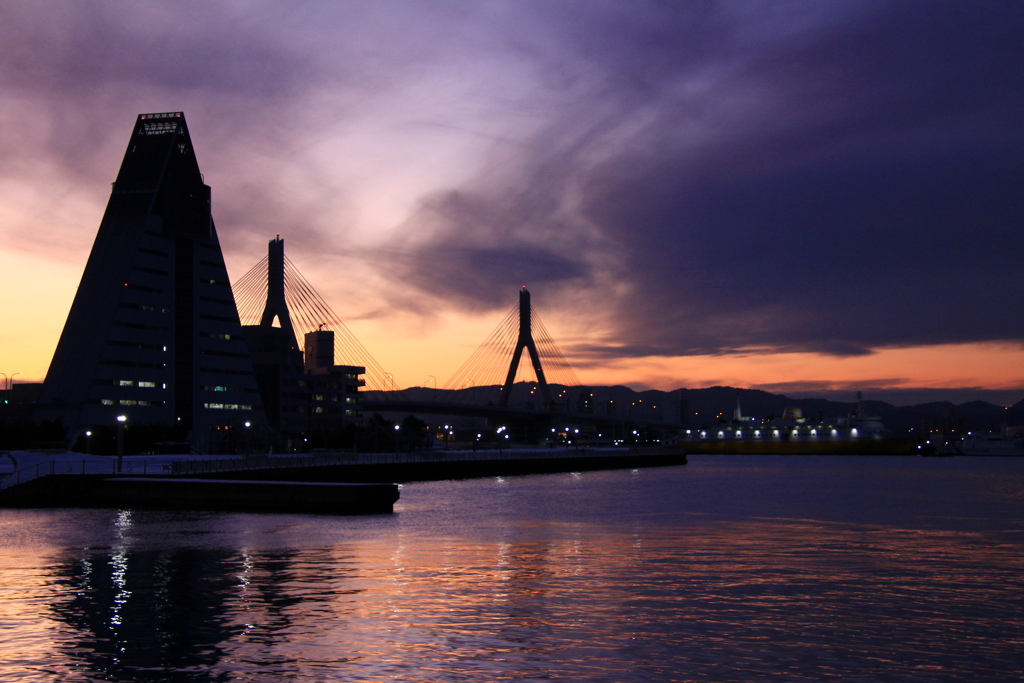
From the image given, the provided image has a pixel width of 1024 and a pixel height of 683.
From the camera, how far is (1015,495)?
63.5 metres

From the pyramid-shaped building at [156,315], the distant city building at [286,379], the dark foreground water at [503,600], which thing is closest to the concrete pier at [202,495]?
the dark foreground water at [503,600]

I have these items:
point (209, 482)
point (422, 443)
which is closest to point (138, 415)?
point (422, 443)

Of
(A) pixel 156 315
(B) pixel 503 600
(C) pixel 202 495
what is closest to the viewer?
(B) pixel 503 600

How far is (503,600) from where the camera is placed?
19.6m

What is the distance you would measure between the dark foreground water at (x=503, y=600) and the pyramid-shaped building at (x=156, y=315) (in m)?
81.9

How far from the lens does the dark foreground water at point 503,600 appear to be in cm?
1402

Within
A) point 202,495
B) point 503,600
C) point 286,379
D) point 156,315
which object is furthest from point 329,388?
point 503,600

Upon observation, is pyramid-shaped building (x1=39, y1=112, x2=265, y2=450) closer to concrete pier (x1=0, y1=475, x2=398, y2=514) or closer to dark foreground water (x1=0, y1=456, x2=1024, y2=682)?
concrete pier (x1=0, y1=475, x2=398, y2=514)

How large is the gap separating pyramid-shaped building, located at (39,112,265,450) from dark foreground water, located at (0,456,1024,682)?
81.9m

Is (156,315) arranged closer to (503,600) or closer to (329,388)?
(329,388)

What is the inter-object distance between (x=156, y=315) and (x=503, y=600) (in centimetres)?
10963

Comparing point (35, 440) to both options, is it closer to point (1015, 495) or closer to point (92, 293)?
point (92, 293)

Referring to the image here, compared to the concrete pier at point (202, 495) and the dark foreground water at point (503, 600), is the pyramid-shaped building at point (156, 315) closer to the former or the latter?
the concrete pier at point (202, 495)

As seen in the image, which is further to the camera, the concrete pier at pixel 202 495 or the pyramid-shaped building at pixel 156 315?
the pyramid-shaped building at pixel 156 315
